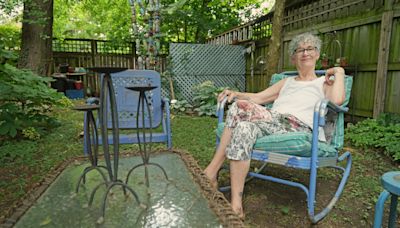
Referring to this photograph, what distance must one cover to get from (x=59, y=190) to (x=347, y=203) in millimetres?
1716

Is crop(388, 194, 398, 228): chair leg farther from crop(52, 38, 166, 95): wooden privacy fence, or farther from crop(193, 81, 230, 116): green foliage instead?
crop(52, 38, 166, 95): wooden privacy fence

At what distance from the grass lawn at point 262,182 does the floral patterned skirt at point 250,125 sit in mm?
427

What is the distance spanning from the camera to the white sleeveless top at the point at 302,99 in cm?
189

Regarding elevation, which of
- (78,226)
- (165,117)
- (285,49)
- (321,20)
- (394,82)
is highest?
(321,20)

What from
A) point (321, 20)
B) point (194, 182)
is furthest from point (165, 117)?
point (321, 20)

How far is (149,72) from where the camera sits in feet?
7.34

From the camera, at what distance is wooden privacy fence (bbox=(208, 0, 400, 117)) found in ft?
10.3

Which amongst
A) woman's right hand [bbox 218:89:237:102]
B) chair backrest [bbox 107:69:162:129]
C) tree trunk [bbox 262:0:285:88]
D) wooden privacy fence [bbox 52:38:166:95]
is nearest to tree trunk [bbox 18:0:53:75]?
wooden privacy fence [bbox 52:38:166:95]

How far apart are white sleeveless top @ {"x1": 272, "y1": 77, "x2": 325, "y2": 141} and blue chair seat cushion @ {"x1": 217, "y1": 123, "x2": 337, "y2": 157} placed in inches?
8.9

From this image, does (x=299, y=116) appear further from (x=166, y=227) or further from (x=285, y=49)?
(x=285, y=49)

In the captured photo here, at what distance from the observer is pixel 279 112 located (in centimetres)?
200

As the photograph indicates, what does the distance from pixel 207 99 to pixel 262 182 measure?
3.39 metres

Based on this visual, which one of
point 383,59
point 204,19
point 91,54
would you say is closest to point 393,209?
point 383,59

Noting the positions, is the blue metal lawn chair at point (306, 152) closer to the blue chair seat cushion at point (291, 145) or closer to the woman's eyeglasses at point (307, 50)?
the blue chair seat cushion at point (291, 145)
